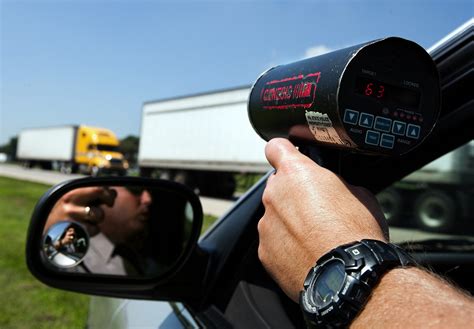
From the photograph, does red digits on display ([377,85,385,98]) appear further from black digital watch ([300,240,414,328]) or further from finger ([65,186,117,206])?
finger ([65,186,117,206])

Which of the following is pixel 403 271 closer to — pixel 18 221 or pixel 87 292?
pixel 87 292

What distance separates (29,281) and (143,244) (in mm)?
4808

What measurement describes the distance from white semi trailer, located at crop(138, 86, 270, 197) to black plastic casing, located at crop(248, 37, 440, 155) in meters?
17.4

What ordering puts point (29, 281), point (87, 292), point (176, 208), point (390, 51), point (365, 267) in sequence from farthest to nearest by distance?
point (29, 281) → point (176, 208) → point (87, 292) → point (390, 51) → point (365, 267)

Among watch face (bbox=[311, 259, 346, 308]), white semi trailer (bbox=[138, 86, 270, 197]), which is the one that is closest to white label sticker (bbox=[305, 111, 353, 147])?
watch face (bbox=[311, 259, 346, 308])

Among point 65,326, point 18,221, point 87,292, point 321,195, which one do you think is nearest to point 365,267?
point 321,195

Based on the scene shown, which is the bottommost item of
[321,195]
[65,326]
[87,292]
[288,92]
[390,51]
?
[65,326]

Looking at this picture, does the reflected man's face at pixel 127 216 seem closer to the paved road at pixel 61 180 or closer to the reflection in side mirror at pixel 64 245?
the reflection in side mirror at pixel 64 245

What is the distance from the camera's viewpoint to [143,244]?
5.93ft

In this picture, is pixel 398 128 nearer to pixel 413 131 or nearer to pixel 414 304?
pixel 413 131

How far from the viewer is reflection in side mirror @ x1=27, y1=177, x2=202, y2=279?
4.80 ft

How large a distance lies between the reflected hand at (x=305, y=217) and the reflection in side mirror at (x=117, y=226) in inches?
22.2

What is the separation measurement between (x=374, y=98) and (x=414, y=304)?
366mm

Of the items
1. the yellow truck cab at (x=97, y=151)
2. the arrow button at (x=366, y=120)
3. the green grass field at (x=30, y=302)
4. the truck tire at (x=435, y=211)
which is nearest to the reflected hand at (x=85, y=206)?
the arrow button at (x=366, y=120)
